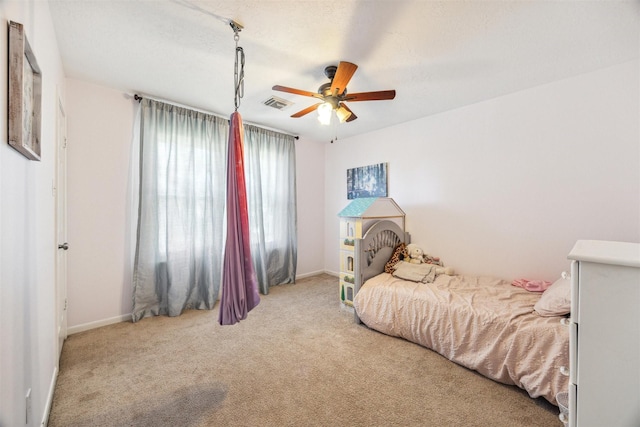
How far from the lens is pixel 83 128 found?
2467 mm

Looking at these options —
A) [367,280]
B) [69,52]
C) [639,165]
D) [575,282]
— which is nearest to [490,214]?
[639,165]

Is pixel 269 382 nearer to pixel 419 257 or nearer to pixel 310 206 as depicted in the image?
pixel 419 257

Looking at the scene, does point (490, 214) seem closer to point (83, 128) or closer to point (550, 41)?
point (550, 41)

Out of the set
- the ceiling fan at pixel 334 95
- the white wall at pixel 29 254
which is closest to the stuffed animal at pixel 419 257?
the ceiling fan at pixel 334 95

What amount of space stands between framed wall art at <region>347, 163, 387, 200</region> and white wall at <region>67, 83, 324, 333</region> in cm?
297

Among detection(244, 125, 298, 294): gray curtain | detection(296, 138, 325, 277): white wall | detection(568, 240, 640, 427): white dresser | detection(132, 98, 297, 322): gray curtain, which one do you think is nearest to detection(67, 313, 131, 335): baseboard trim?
detection(132, 98, 297, 322): gray curtain

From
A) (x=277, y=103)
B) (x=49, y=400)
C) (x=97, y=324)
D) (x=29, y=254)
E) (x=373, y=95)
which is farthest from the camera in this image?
(x=277, y=103)

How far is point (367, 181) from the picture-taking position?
3971 mm

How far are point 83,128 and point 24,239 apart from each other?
1969mm

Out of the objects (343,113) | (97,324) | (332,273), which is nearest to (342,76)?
(343,113)

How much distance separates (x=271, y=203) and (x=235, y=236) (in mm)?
2254

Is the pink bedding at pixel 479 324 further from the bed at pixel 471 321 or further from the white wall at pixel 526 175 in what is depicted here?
the white wall at pixel 526 175

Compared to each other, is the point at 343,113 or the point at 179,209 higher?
the point at 343,113

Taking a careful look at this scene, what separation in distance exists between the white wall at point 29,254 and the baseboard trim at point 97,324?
838 mm
